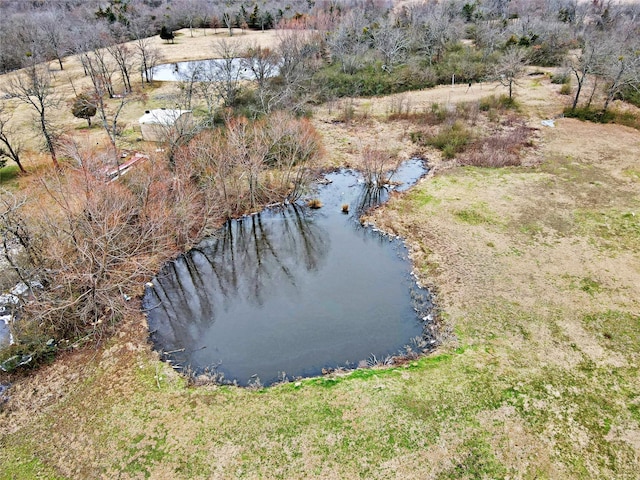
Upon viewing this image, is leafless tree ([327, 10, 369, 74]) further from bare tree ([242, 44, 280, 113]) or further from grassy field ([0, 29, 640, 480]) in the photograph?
grassy field ([0, 29, 640, 480])

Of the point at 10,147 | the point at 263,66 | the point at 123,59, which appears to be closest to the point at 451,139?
the point at 263,66

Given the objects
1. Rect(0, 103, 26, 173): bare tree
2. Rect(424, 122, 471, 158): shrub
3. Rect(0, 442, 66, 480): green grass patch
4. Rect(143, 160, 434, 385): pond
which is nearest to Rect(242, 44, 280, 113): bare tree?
Rect(424, 122, 471, 158): shrub

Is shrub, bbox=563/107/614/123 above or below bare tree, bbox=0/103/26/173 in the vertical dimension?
below

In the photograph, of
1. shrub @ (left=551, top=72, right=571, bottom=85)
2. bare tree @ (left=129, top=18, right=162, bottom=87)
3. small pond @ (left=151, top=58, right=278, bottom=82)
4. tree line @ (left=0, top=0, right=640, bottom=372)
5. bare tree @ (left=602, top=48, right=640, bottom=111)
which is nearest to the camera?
tree line @ (left=0, top=0, right=640, bottom=372)

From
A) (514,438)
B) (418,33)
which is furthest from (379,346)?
(418,33)

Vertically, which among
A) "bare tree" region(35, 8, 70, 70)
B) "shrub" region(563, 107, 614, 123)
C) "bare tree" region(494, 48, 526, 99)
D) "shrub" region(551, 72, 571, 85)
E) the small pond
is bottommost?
"shrub" region(563, 107, 614, 123)

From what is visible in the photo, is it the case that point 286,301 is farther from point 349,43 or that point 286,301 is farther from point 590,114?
point 349,43
